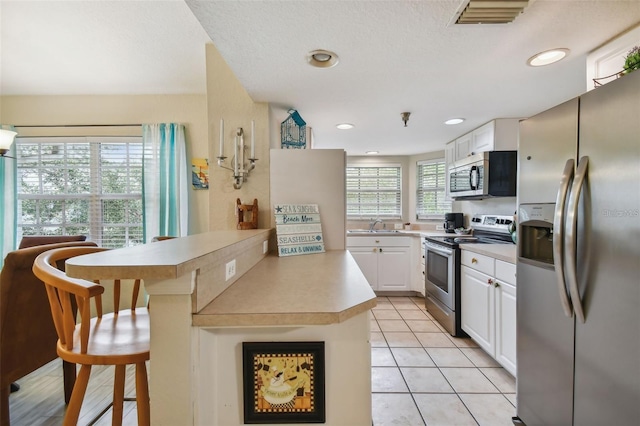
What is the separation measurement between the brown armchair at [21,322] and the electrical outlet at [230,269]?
3.64ft

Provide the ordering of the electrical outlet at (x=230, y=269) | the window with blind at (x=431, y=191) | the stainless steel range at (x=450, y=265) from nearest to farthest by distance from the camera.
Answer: the electrical outlet at (x=230, y=269) → the stainless steel range at (x=450, y=265) → the window with blind at (x=431, y=191)

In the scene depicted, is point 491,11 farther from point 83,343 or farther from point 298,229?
point 83,343

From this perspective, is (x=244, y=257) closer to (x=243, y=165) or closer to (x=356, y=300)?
(x=356, y=300)

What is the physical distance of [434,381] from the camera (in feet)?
6.36

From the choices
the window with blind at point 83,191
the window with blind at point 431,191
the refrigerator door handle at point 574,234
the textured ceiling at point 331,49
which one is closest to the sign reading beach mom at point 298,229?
the textured ceiling at point 331,49

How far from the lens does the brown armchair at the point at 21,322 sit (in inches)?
54.4

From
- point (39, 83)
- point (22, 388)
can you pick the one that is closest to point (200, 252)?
point (22, 388)

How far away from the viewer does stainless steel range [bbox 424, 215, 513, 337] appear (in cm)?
265

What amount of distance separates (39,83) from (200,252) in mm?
3406

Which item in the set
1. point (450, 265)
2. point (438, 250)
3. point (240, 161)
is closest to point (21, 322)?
point (240, 161)

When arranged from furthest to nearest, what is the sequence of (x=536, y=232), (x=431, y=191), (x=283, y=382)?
(x=431, y=191), (x=536, y=232), (x=283, y=382)

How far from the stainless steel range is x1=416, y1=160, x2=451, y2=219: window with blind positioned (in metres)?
0.84

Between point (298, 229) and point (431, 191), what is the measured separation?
3193 millimetres

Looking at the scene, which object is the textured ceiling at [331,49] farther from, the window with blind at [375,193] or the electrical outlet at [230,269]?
the window with blind at [375,193]
